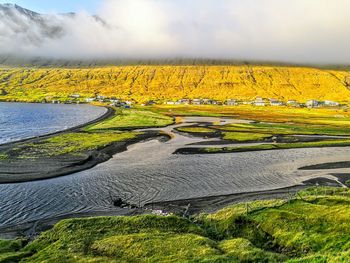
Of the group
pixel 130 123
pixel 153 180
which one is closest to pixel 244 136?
pixel 130 123

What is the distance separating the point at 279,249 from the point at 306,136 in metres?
110

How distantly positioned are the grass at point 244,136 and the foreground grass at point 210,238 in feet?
264

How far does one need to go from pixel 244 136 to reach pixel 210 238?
97.5m

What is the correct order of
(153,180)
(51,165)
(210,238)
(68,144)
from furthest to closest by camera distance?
(68,144) → (51,165) → (153,180) → (210,238)

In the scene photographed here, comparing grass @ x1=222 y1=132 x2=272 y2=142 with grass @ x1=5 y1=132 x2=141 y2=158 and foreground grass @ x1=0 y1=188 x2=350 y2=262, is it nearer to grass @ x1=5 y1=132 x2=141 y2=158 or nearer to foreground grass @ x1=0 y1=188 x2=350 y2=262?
grass @ x1=5 y1=132 x2=141 y2=158

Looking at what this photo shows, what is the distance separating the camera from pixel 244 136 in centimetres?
13462

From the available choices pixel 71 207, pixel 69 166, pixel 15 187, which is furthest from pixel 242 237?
pixel 69 166

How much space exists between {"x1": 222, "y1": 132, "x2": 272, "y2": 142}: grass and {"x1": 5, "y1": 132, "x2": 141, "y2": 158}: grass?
119 ft

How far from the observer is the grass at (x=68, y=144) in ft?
321

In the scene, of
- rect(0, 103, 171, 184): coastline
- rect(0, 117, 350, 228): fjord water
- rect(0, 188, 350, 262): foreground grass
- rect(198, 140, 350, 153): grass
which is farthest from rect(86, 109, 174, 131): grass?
rect(0, 188, 350, 262): foreground grass

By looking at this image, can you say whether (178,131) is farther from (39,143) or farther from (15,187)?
(15,187)

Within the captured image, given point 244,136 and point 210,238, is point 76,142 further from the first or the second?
point 210,238

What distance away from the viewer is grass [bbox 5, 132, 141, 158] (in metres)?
97.8

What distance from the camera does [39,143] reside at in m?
113
